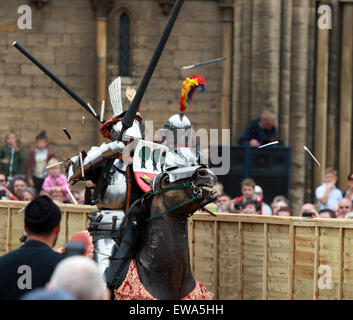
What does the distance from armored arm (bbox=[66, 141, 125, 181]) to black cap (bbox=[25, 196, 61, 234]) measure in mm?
2377

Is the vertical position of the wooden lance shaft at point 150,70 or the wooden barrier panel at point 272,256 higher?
the wooden lance shaft at point 150,70

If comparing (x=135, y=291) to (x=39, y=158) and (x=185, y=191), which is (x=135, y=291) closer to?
(x=185, y=191)

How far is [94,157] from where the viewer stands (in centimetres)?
841

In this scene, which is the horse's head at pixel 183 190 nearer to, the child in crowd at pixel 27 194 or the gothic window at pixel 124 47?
the child in crowd at pixel 27 194

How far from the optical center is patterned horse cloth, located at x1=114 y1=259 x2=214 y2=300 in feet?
26.3

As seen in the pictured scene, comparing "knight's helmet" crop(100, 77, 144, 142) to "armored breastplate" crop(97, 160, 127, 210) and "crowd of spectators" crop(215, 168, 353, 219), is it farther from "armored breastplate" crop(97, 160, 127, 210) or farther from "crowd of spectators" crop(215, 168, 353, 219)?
"crowd of spectators" crop(215, 168, 353, 219)

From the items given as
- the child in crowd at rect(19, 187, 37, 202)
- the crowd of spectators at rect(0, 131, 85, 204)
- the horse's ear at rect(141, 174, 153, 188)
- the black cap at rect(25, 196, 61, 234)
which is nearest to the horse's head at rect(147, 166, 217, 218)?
the horse's ear at rect(141, 174, 153, 188)

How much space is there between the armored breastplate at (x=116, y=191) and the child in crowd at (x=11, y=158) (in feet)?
23.6

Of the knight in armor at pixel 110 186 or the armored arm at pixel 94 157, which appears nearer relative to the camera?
the armored arm at pixel 94 157

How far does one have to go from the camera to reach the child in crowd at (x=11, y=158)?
15656mm

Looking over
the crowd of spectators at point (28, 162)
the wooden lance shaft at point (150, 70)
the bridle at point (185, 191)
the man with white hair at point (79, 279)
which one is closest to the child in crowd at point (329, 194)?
the crowd of spectators at point (28, 162)

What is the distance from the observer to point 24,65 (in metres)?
17.2

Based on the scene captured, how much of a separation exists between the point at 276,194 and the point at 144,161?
6636 mm

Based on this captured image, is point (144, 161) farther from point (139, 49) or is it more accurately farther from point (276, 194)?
point (139, 49)
